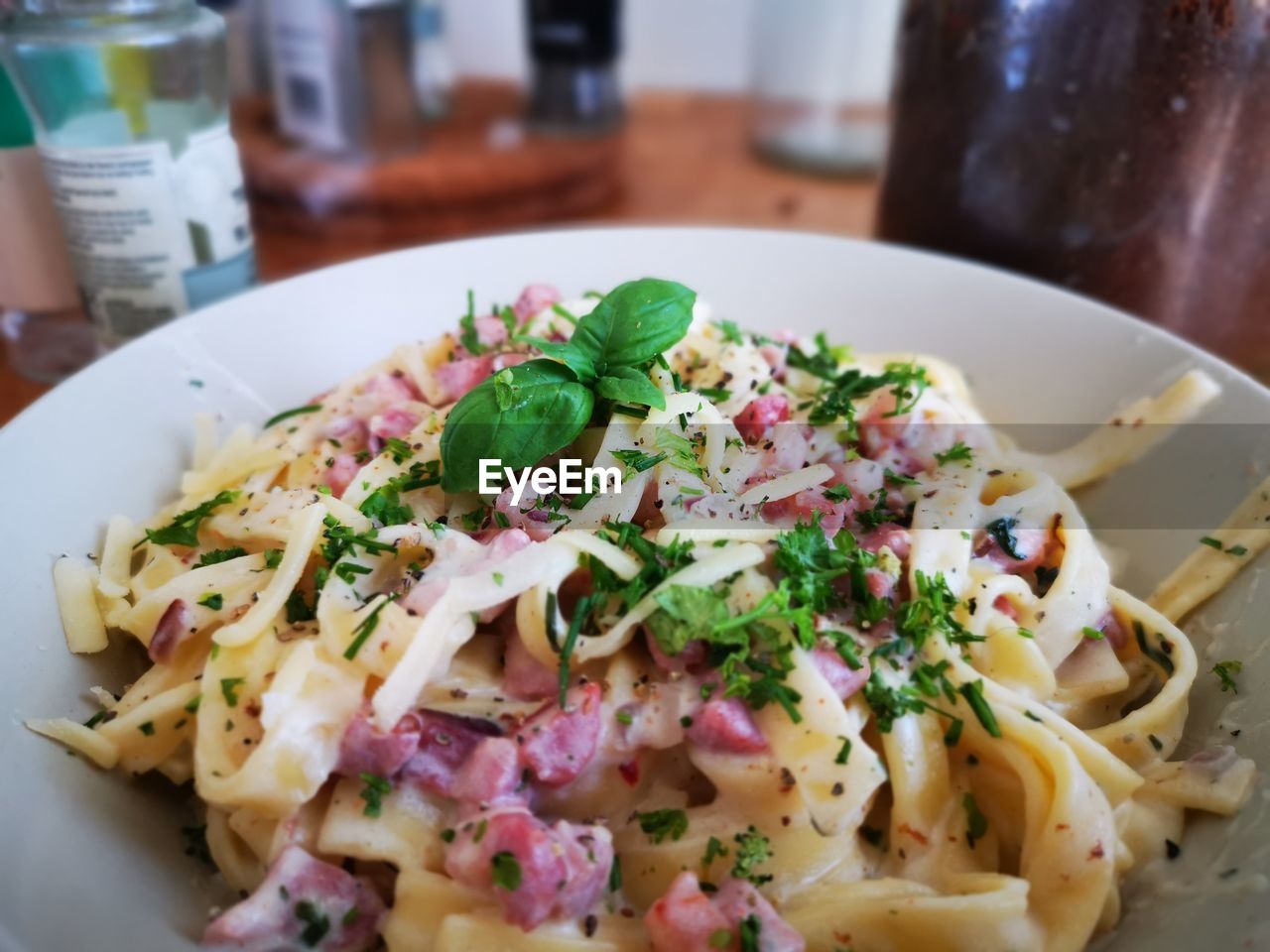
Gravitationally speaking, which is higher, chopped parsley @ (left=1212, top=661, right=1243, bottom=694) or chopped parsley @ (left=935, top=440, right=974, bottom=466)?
chopped parsley @ (left=935, top=440, right=974, bottom=466)

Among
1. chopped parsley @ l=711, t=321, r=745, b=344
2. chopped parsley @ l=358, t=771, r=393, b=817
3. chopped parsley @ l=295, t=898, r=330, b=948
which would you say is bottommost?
chopped parsley @ l=295, t=898, r=330, b=948

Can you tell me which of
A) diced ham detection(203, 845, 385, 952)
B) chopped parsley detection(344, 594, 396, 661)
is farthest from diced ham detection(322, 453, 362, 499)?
diced ham detection(203, 845, 385, 952)

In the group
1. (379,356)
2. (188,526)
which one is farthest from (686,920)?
(379,356)

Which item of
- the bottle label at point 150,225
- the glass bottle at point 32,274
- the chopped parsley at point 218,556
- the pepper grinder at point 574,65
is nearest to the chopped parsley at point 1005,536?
the chopped parsley at point 218,556

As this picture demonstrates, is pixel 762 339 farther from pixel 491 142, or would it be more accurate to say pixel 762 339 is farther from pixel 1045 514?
pixel 491 142

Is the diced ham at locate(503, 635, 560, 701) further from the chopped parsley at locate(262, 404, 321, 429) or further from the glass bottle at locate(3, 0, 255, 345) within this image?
the glass bottle at locate(3, 0, 255, 345)

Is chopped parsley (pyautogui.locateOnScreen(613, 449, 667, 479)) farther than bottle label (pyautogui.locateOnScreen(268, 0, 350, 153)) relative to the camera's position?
No

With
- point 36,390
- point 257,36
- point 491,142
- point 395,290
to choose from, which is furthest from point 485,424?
point 257,36

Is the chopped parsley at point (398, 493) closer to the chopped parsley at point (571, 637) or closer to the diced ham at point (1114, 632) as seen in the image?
the chopped parsley at point (571, 637)
